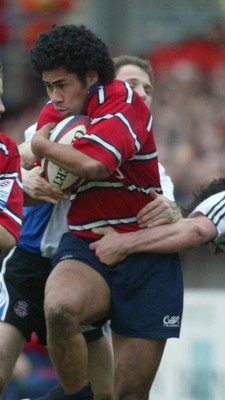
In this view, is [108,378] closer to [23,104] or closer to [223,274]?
[223,274]

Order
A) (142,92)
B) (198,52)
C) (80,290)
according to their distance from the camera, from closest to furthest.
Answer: (80,290) < (142,92) < (198,52)

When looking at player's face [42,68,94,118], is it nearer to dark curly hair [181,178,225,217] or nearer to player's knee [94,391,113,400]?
dark curly hair [181,178,225,217]

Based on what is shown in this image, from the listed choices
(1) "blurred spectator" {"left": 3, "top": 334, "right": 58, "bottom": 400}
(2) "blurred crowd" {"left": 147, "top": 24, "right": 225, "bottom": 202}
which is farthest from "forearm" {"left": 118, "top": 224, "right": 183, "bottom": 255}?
(2) "blurred crowd" {"left": 147, "top": 24, "right": 225, "bottom": 202}

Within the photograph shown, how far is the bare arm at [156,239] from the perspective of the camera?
6012 millimetres

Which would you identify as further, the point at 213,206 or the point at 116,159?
the point at 213,206

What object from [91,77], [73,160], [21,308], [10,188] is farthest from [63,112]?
[21,308]

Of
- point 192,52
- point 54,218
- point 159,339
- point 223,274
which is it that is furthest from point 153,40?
point 159,339

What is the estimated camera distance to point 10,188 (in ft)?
18.3

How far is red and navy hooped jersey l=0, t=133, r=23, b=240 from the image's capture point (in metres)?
5.53

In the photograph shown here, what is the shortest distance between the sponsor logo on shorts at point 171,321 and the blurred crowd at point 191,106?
410 centimetres

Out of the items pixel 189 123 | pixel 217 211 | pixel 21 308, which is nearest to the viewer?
pixel 217 211

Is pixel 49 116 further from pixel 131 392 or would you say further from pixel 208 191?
pixel 131 392

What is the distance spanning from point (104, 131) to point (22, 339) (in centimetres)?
142

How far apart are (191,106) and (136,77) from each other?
12.5ft
